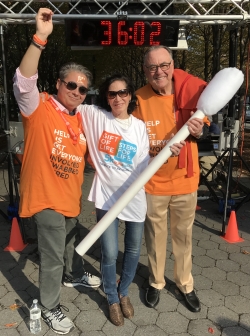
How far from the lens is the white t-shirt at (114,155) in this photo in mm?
2420

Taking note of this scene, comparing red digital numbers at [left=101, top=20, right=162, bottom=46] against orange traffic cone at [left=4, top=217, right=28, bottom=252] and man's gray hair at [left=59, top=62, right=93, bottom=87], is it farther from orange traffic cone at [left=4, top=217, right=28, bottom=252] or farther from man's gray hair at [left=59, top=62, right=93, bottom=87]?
orange traffic cone at [left=4, top=217, right=28, bottom=252]

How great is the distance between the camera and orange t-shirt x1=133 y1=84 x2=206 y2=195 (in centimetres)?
258

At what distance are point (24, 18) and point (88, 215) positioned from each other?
9.52ft

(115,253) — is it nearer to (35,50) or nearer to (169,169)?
(169,169)

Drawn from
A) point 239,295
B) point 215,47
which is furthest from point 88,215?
point 215,47

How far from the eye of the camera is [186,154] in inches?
104

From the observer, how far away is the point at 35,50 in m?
2.05

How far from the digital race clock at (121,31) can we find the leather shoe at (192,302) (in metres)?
3.01

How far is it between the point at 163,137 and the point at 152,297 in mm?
1431

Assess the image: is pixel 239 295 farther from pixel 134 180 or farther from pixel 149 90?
pixel 149 90

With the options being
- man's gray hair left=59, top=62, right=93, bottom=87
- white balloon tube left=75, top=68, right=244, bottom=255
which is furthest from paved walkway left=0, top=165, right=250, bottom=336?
man's gray hair left=59, top=62, right=93, bottom=87

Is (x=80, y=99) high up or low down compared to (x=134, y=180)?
up

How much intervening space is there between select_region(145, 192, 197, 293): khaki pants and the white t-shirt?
0.93 feet

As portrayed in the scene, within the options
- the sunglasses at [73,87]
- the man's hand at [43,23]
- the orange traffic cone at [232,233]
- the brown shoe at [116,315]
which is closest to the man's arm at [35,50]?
the man's hand at [43,23]
